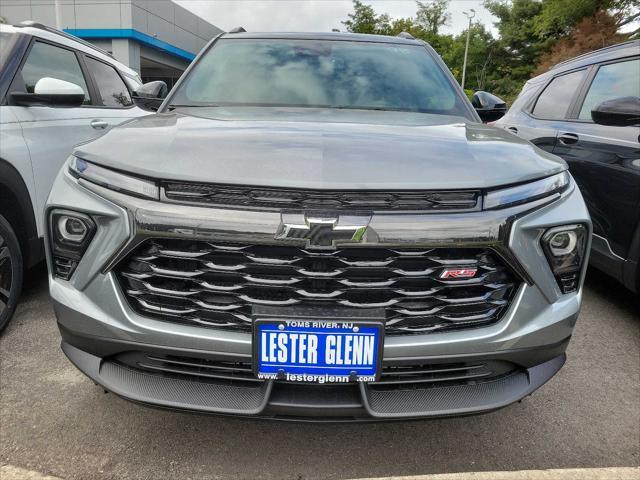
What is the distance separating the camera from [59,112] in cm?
327

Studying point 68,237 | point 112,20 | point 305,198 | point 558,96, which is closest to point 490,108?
point 558,96

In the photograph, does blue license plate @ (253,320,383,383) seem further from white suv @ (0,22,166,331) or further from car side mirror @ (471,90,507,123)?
car side mirror @ (471,90,507,123)

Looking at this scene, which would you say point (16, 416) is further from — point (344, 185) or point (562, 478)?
point (562, 478)

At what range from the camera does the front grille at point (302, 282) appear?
1.50 m

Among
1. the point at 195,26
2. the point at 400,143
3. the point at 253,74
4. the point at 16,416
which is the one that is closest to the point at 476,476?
the point at 400,143

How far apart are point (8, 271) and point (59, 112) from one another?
1144mm

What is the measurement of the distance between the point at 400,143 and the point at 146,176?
81 centimetres

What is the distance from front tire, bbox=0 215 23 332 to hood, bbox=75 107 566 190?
1221 millimetres

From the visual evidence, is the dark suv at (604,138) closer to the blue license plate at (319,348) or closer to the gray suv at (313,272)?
the gray suv at (313,272)

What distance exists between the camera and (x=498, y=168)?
5.21 feet

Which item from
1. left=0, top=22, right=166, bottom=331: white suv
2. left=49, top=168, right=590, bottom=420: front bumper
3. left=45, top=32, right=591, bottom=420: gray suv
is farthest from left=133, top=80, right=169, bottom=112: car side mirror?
left=49, top=168, right=590, bottom=420: front bumper

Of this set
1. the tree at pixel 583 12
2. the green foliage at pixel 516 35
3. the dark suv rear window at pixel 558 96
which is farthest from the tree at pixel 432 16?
the dark suv rear window at pixel 558 96

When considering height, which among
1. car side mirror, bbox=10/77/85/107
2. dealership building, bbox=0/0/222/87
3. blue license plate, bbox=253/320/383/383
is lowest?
blue license plate, bbox=253/320/383/383

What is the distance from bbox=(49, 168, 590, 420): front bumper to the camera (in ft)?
4.83
